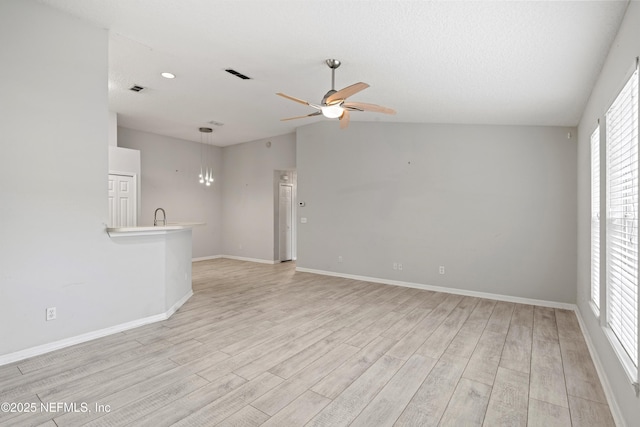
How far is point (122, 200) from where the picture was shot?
6051 millimetres

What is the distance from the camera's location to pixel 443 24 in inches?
98.3

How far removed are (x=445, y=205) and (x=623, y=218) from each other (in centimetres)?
313

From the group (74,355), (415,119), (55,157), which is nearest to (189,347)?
(74,355)

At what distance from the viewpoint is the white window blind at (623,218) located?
6.28 feet

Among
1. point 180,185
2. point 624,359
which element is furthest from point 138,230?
point 180,185

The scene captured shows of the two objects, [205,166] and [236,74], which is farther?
[205,166]

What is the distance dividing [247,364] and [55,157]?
267 cm

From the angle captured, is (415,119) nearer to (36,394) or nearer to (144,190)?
(36,394)

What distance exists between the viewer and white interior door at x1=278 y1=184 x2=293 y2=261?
27.4 feet

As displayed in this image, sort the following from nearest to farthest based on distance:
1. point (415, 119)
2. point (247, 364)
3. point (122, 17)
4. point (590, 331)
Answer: point (247, 364)
point (122, 17)
point (590, 331)
point (415, 119)

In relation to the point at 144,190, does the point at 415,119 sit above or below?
above

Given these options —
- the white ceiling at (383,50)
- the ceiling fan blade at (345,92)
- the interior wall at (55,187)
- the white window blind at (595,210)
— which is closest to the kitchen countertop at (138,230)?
the interior wall at (55,187)

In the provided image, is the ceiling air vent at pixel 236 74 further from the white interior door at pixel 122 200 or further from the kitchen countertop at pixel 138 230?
the white interior door at pixel 122 200

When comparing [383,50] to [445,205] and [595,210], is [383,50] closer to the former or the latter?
[595,210]
